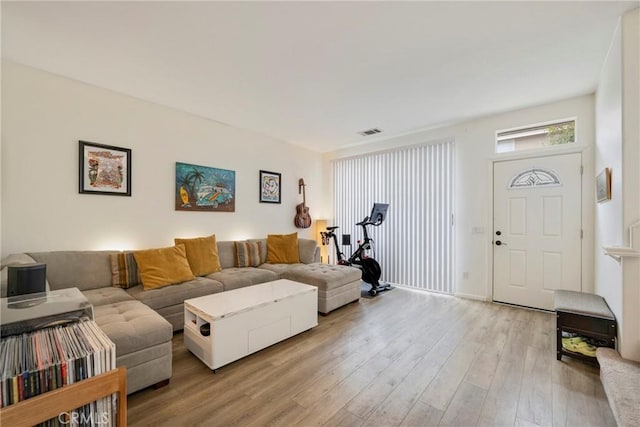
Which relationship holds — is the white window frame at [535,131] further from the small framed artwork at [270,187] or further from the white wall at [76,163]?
the white wall at [76,163]

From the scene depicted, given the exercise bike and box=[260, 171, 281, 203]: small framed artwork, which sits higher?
box=[260, 171, 281, 203]: small framed artwork

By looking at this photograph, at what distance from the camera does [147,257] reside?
301cm

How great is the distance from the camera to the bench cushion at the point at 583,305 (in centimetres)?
224

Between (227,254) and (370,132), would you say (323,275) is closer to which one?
(227,254)

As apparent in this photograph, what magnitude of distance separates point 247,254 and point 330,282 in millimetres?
1515

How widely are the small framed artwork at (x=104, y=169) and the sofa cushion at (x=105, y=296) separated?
1108 millimetres

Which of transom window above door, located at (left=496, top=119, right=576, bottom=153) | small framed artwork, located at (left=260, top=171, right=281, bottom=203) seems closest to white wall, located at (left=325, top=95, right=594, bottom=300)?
transom window above door, located at (left=496, top=119, right=576, bottom=153)

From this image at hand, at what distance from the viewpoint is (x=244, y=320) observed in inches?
92.3

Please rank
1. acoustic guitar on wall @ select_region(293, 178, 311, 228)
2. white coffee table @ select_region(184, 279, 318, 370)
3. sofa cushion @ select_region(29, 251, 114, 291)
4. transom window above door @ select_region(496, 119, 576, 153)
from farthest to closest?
acoustic guitar on wall @ select_region(293, 178, 311, 228) < transom window above door @ select_region(496, 119, 576, 153) < sofa cushion @ select_region(29, 251, 114, 291) < white coffee table @ select_region(184, 279, 318, 370)

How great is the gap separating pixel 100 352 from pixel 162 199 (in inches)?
125

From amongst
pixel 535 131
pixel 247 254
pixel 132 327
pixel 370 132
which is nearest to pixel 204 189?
pixel 247 254

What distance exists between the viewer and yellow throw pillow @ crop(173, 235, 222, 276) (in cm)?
347

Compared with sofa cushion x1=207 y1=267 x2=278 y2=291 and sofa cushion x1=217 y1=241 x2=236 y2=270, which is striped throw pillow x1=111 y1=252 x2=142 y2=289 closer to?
sofa cushion x1=207 y1=267 x2=278 y2=291

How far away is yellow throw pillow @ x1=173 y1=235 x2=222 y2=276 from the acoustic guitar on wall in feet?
6.47
